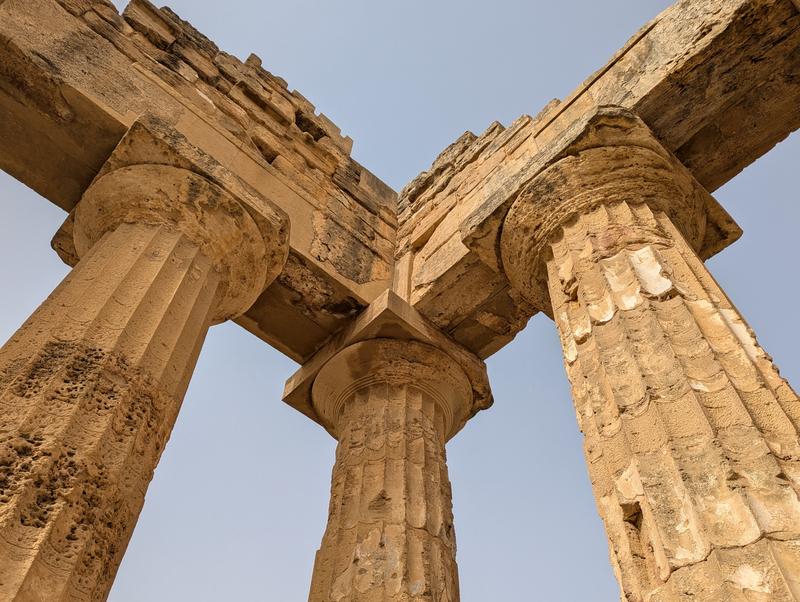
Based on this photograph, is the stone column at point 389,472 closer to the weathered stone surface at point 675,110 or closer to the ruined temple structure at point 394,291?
the ruined temple structure at point 394,291

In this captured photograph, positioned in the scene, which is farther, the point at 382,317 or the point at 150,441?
the point at 382,317

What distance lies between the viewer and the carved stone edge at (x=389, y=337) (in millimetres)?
6902

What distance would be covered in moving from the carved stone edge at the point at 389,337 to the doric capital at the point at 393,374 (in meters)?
0.07

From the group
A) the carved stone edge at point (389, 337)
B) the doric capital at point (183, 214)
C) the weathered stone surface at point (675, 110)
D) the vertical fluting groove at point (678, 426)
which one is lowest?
the vertical fluting groove at point (678, 426)

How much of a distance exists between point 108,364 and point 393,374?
3.34 metres

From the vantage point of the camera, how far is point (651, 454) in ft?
10.6

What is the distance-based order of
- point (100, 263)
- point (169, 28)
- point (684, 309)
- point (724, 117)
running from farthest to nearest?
point (169, 28) → point (724, 117) → point (100, 263) → point (684, 309)

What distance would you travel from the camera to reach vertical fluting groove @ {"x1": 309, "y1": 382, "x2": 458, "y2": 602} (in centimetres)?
497

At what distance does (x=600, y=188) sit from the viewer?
5277 mm

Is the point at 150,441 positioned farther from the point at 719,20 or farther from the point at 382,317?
the point at 719,20

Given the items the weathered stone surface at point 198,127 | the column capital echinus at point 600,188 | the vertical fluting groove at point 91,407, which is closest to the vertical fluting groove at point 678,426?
the column capital echinus at point 600,188

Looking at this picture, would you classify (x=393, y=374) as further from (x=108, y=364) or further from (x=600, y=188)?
(x=108, y=364)

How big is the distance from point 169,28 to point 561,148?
5092 millimetres

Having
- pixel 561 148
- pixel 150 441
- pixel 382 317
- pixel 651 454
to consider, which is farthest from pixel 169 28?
pixel 651 454
